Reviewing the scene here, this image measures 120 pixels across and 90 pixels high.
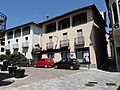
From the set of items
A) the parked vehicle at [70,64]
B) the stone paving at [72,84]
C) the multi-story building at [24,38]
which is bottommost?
the stone paving at [72,84]

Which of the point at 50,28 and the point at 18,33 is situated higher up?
the point at 18,33

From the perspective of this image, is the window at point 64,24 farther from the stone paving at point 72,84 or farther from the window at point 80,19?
the stone paving at point 72,84

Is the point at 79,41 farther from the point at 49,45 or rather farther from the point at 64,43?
the point at 49,45

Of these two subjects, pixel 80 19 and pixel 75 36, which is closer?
pixel 75 36

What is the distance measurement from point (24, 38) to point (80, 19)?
16580mm

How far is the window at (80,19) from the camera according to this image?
2545 centimetres

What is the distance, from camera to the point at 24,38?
37.4m

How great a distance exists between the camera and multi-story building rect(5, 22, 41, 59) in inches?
1416

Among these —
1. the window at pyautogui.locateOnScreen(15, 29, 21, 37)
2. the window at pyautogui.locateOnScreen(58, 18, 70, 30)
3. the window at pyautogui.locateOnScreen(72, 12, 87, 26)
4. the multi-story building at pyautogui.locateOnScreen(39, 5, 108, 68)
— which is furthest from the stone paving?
the window at pyautogui.locateOnScreen(15, 29, 21, 37)

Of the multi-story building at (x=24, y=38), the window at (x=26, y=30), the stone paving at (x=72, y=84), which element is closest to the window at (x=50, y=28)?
the multi-story building at (x=24, y=38)

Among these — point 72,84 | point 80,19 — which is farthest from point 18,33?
point 72,84

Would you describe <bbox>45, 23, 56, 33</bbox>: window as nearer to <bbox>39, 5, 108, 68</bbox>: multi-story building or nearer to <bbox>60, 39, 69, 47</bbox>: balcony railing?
<bbox>39, 5, 108, 68</bbox>: multi-story building

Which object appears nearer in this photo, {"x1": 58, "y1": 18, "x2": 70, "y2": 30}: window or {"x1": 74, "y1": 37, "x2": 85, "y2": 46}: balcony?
{"x1": 74, "y1": 37, "x2": 85, "y2": 46}: balcony

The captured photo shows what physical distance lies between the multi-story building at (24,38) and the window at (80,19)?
42.4 feet
